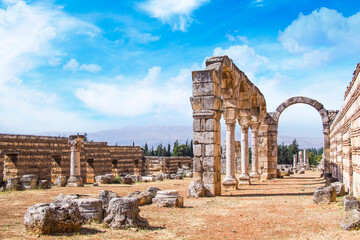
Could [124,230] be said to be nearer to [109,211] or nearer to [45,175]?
[109,211]

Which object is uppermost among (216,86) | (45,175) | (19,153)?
(216,86)

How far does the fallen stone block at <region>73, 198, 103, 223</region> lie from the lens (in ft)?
24.8

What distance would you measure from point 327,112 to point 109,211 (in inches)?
784

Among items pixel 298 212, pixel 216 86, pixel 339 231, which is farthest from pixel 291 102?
pixel 339 231

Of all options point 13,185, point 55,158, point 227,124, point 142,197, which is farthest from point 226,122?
point 55,158

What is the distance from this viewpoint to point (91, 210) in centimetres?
764

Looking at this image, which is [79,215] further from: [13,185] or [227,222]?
[13,185]

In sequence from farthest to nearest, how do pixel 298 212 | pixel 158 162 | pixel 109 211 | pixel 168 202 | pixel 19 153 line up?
pixel 158 162
pixel 19 153
pixel 168 202
pixel 298 212
pixel 109 211

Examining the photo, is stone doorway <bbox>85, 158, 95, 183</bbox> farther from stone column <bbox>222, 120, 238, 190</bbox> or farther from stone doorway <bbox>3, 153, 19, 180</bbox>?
Result: stone column <bbox>222, 120, 238, 190</bbox>

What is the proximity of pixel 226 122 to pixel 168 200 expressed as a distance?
7.04m

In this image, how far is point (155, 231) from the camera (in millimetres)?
6871

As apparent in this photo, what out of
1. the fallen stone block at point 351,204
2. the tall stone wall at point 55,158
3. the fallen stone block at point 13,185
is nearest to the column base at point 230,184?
the fallen stone block at point 351,204

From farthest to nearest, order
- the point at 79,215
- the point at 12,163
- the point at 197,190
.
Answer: the point at 12,163
the point at 197,190
the point at 79,215

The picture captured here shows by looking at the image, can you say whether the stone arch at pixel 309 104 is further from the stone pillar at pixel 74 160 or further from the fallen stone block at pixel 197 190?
the fallen stone block at pixel 197 190
